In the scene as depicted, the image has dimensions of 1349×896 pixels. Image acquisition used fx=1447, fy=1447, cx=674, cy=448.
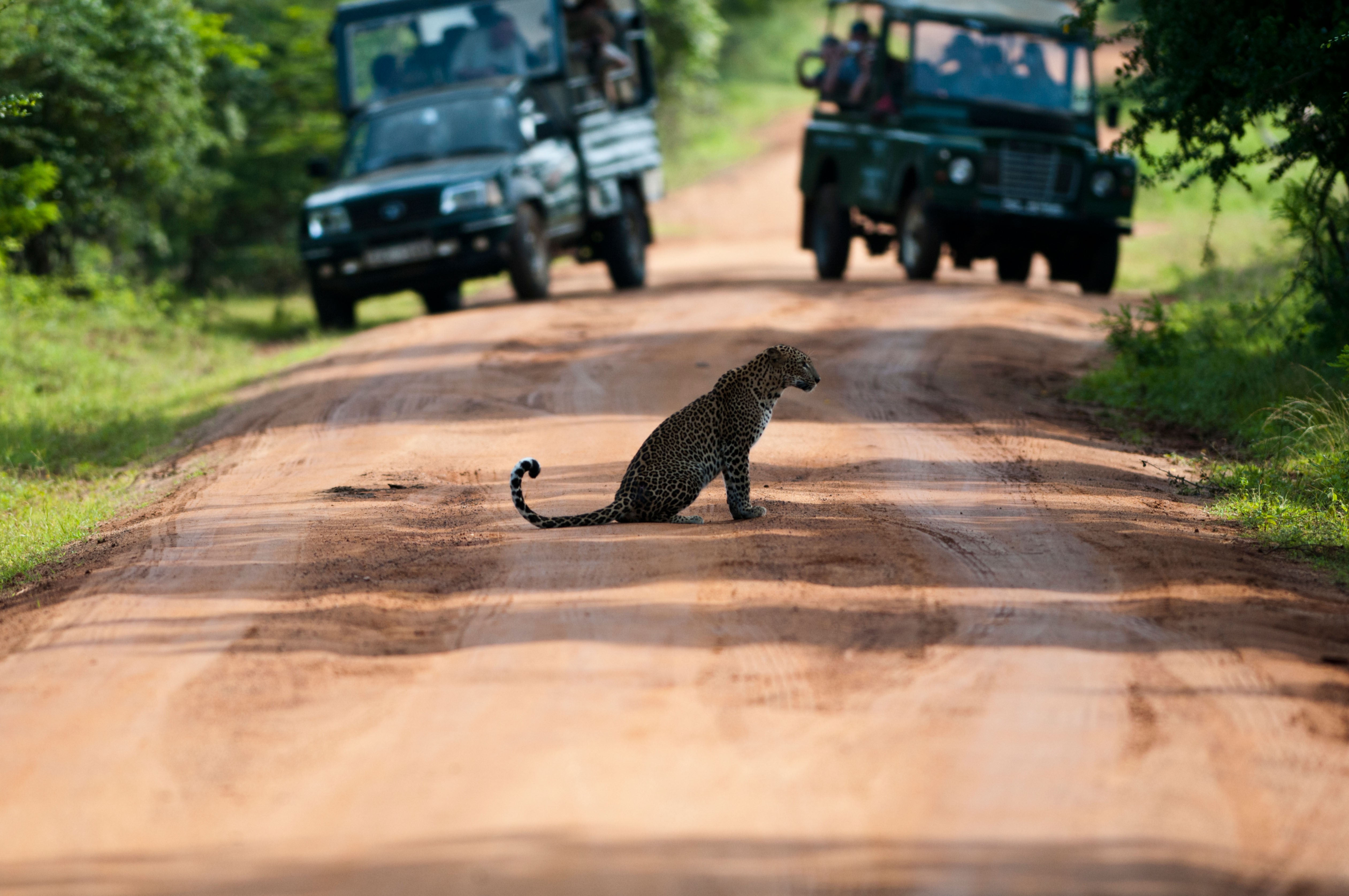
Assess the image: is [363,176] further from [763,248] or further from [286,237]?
[763,248]

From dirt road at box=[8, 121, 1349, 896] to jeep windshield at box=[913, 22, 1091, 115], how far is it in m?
7.60

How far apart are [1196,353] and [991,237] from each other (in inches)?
188

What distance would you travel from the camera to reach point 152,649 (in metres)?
5.48

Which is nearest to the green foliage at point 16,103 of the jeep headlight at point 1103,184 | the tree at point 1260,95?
the tree at point 1260,95

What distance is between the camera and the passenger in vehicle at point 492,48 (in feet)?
53.1

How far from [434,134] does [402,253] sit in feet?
6.08

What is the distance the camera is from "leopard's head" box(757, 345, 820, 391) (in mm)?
7109

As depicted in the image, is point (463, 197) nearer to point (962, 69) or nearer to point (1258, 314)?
point (962, 69)

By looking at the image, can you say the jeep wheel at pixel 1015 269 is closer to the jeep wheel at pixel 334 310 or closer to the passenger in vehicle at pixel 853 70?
the passenger in vehicle at pixel 853 70

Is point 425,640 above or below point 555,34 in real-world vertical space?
below

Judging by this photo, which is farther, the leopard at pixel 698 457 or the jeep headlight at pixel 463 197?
the jeep headlight at pixel 463 197

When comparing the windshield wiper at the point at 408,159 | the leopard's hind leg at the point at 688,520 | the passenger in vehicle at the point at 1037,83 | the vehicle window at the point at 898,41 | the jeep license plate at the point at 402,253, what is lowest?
the jeep license plate at the point at 402,253

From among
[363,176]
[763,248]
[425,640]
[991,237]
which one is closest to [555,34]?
[363,176]

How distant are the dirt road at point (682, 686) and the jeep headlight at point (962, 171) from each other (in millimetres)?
6268
